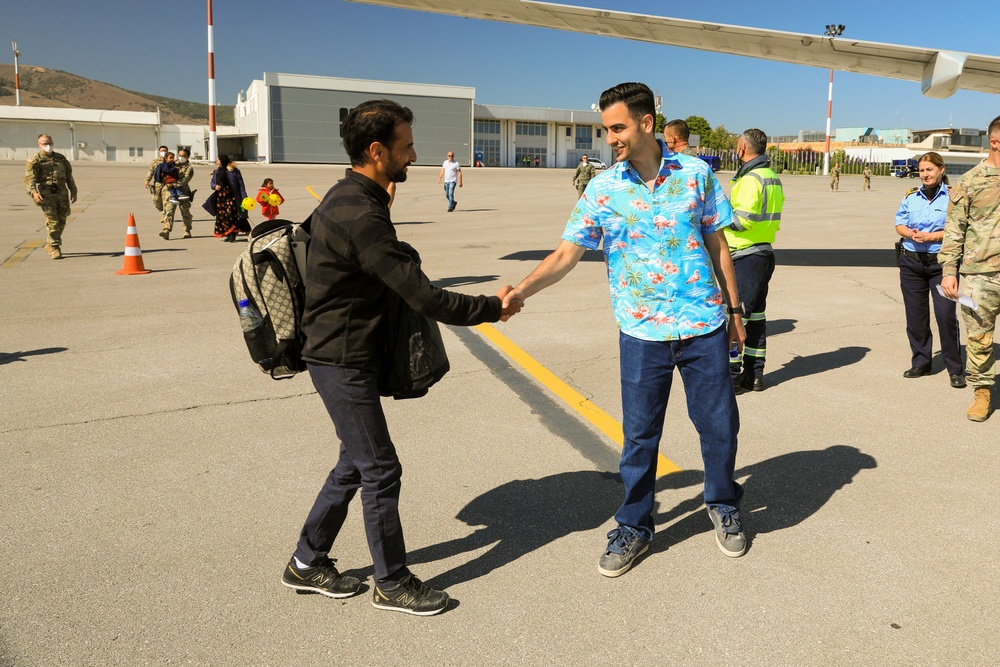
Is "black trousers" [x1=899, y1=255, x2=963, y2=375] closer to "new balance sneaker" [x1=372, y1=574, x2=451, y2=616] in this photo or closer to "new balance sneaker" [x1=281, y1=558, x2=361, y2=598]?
"new balance sneaker" [x1=372, y1=574, x2=451, y2=616]

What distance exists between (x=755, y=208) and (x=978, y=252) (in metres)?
1.53

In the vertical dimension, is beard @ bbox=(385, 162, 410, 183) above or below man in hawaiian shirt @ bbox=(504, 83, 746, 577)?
above

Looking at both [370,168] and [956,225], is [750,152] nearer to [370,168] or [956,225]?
[956,225]

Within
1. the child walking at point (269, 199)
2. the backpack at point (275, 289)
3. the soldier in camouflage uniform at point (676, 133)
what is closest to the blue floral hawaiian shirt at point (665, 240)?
the backpack at point (275, 289)

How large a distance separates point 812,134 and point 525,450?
139 metres

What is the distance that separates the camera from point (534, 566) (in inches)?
134

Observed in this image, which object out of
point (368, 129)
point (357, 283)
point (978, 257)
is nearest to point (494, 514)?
point (357, 283)

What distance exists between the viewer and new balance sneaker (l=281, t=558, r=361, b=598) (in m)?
3.17

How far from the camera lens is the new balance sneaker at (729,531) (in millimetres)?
3508

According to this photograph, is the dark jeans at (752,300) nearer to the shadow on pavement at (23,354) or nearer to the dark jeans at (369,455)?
the dark jeans at (369,455)

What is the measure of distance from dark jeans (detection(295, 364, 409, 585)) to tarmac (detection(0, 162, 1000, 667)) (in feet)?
0.90

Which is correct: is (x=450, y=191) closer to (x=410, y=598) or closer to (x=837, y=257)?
(x=837, y=257)

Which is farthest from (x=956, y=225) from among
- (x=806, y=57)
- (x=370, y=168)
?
(x=806, y=57)

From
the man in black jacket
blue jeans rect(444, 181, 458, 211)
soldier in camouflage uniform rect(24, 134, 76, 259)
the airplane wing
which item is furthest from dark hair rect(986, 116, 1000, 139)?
blue jeans rect(444, 181, 458, 211)
